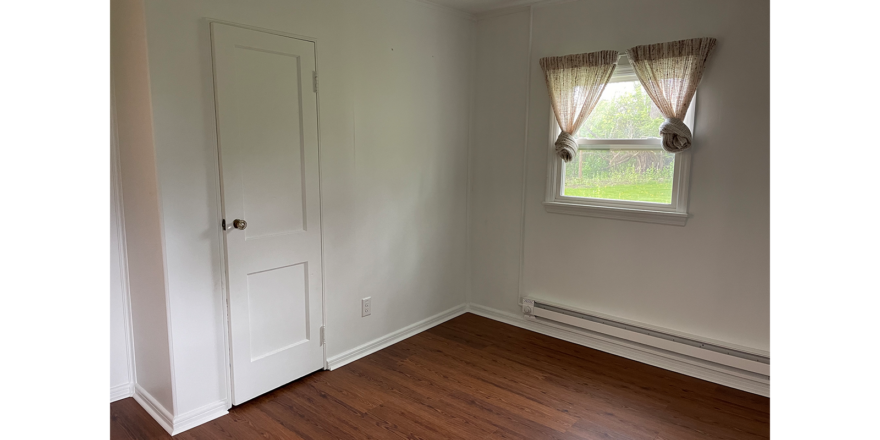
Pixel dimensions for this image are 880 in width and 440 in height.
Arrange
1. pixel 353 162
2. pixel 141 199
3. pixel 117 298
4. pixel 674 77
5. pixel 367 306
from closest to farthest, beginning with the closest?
pixel 141 199 < pixel 117 298 < pixel 674 77 < pixel 353 162 < pixel 367 306

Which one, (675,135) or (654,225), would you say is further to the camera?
(654,225)

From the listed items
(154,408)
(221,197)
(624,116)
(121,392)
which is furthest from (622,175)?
(121,392)

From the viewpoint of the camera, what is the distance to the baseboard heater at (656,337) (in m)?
2.94

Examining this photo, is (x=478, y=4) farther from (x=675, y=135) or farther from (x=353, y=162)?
(x=675, y=135)

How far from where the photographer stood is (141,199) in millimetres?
2469

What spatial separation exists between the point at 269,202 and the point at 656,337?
2513 millimetres

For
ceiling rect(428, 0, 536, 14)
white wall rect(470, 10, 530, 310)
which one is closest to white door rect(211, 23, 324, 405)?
ceiling rect(428, 0, 536, 14)

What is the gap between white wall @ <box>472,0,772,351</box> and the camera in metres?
2.84

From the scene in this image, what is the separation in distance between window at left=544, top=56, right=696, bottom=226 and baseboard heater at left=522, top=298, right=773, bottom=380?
0.70m

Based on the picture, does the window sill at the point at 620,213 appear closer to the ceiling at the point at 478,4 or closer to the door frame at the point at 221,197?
the ceiling at the point at 478,4

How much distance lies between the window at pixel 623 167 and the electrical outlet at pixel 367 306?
1.43m

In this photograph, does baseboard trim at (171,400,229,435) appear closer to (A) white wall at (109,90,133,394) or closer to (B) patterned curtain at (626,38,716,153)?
(A) white wall at (109,90,133,394)
